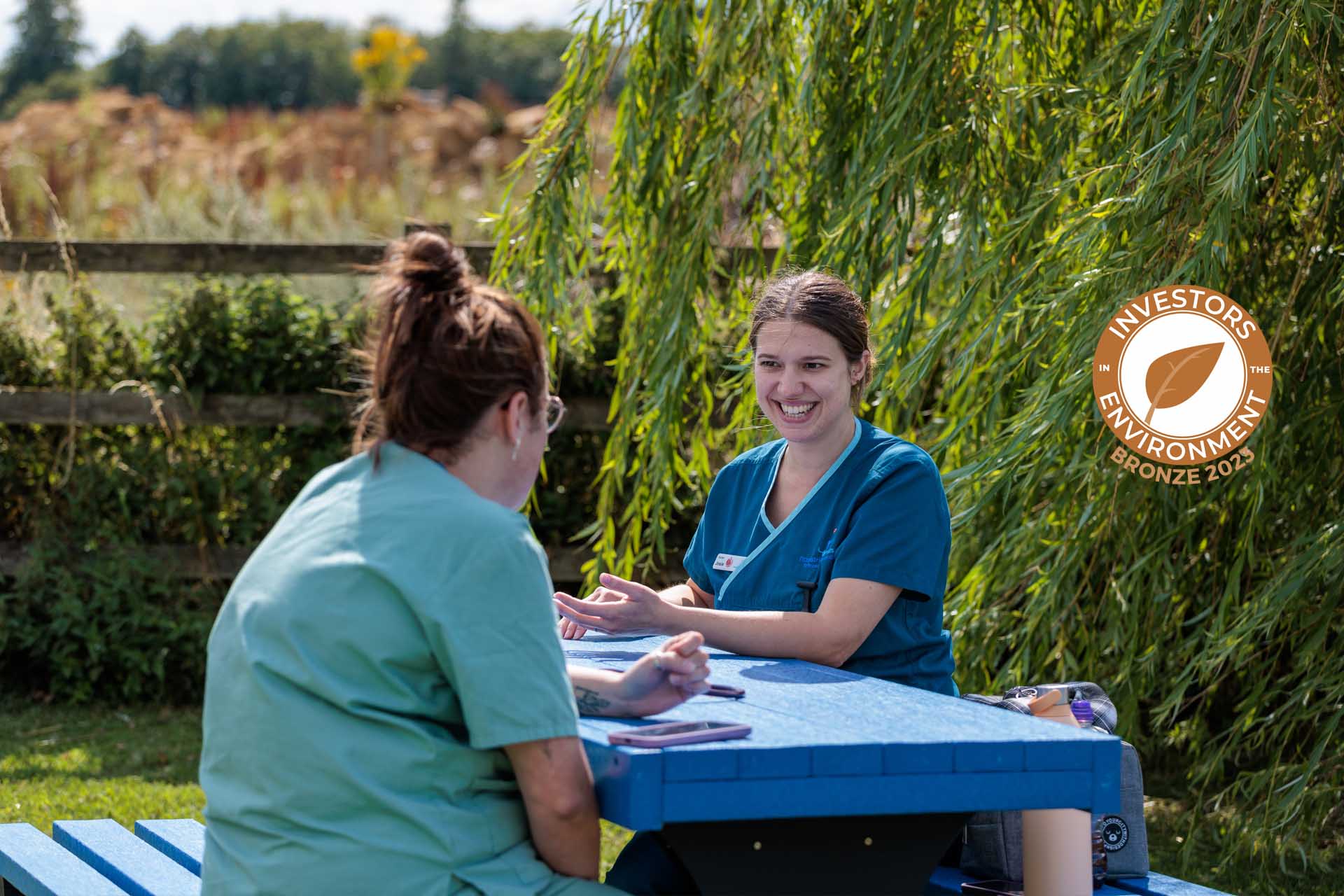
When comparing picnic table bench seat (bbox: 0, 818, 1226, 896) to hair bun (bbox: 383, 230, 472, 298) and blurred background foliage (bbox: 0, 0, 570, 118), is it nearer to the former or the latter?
hair bun (bbox: 383, 230, 472, 298)

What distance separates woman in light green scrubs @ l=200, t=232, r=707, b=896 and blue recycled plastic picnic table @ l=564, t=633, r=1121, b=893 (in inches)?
4.8

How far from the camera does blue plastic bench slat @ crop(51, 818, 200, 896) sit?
8.80ft

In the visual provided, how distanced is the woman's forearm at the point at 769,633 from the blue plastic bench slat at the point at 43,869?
1113 millimetres

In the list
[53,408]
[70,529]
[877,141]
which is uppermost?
[877,141]

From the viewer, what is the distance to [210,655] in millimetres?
2025

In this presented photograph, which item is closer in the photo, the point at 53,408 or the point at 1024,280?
the point at 1024,280

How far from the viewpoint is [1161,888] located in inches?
101

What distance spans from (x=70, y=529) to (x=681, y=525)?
8.60ft

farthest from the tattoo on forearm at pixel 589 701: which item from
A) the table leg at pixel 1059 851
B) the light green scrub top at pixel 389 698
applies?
the table leg at pixel 1059 851

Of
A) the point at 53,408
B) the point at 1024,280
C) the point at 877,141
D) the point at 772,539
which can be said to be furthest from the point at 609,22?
the point at 53,408

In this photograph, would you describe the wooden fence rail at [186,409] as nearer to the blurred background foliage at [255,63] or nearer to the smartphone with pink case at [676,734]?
the smartphone with pink case at [676,734]

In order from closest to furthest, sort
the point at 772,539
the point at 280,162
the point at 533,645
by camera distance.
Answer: the point at 533,645 < the point at 772,539 < the point at 280,162

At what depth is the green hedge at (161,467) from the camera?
6480 mm

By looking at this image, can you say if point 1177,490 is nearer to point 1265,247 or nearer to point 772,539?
point 1265,247
